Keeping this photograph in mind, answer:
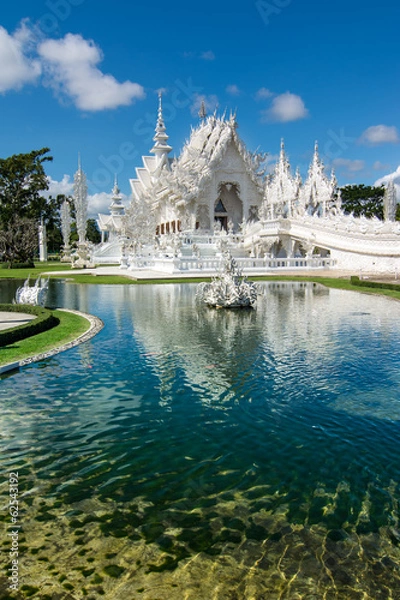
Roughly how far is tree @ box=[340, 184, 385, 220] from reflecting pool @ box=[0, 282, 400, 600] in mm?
63788

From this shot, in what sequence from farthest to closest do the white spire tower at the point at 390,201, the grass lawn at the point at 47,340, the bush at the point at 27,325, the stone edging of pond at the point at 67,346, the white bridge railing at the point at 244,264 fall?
the white spire tower at the point at 390,201
the white bridge railing at the point at 244,264
the bush at the point at 27,325
the grass lawn at the point at 47,340
the stone edging of pond at the point at 67,346

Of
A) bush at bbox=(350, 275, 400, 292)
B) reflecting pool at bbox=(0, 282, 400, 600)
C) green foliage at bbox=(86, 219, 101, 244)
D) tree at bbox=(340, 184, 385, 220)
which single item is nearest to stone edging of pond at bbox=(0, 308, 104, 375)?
reflecting pool at bbox=(0, 282, 400, 600)


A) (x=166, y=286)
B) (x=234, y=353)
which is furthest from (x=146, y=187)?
(x=234, y=353)

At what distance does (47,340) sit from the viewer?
1002 centimetres

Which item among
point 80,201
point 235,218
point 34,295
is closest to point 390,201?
point 235,218

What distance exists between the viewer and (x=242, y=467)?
4.62m

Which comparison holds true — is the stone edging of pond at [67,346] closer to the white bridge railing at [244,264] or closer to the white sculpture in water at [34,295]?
the white sculpture in water at [34,295]

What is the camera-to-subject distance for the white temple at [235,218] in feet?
101

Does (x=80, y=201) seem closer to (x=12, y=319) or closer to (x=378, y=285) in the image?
(x=378, y=285)

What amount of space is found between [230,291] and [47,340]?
21.3 ft

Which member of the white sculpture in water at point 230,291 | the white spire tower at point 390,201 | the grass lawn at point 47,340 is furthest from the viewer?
the white spire tower at point 390,201

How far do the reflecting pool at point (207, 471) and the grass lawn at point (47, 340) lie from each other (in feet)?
1.92

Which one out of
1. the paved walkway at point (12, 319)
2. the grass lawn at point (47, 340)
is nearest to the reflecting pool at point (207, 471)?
the grass lawn at point (47, 340)

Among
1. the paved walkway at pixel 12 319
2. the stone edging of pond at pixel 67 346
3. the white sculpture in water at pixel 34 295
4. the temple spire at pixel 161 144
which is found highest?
the temple spire at pixel 161 144
